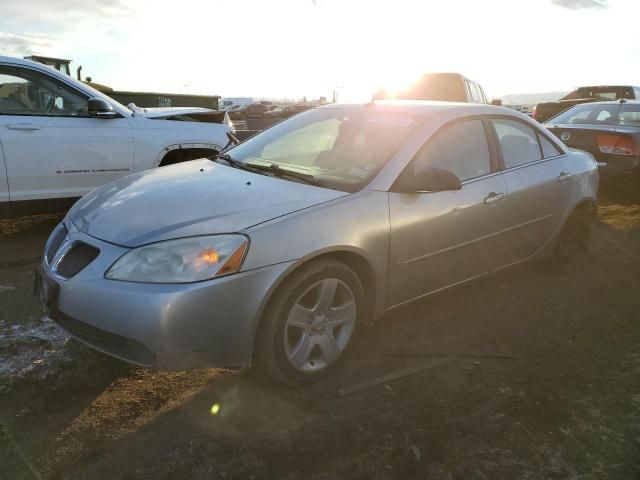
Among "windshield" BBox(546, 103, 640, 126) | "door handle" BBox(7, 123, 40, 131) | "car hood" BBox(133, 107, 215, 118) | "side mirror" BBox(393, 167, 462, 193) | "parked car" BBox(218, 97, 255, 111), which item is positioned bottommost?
"side mirror" BBox(393, 167, 462, 193)

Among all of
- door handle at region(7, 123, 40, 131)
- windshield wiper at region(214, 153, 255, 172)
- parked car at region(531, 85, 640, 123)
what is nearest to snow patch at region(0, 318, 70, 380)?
windshield wiper at region(214, 153, 255, 172)

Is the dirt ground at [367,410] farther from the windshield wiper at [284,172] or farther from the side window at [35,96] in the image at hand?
the side window at [35,96]

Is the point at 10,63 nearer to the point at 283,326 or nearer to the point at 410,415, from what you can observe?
the point at 283,326

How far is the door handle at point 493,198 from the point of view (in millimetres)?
3713

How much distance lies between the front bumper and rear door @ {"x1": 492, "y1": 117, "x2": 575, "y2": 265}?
2.14m

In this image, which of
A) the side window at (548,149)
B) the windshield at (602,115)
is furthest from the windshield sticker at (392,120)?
the windshield at (602,115)

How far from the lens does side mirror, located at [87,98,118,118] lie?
5133 millimetres

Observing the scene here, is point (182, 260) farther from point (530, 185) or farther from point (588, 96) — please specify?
point (588, 96)

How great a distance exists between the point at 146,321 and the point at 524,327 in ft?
8.76

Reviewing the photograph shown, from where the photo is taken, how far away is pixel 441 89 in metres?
11.1

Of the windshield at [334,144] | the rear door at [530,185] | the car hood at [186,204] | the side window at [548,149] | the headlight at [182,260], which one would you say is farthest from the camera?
the side window at [548,149]

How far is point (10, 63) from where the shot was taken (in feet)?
16.5

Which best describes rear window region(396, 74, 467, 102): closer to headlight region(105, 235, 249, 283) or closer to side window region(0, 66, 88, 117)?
side window region(0, 66, 88, 117)

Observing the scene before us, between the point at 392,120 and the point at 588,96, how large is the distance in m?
13.9
